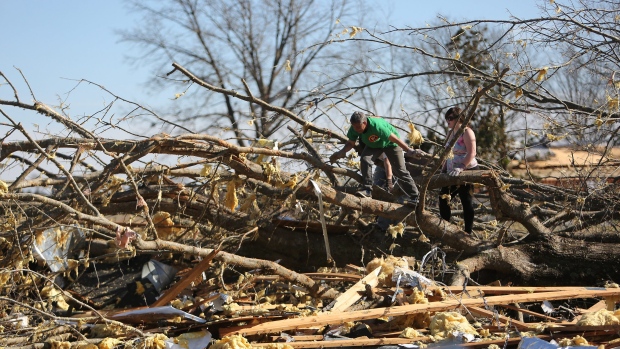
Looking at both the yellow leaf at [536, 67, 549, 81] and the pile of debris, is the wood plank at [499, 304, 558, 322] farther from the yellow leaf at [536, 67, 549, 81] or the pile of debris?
the yellow leaf at [536, 67, 549, 81]

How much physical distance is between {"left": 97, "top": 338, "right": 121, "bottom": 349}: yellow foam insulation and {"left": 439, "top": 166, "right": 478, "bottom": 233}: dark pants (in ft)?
11.1

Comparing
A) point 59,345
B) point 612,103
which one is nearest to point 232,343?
point 59,345

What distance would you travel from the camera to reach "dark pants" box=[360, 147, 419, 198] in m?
6.90

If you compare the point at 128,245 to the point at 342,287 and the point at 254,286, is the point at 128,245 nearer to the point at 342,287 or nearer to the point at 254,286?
the point at 254,286

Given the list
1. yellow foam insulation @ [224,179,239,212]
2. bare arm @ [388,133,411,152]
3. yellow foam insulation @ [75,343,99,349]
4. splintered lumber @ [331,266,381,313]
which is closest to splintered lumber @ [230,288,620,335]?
splintered lumber @ [331,266,381,313]

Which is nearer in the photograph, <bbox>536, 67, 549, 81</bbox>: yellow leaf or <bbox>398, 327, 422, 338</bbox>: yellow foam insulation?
<bbox>398, 327, 422, 338</bbox>: yellow foam insulation

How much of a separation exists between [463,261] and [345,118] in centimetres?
214

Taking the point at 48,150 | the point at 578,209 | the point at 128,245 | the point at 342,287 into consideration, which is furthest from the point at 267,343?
the point at 578,209

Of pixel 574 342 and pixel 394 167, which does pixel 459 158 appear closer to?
pixel 394 167

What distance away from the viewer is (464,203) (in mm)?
6805

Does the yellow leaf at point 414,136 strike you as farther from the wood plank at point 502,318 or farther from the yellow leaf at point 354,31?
the wood plank at point 502,318

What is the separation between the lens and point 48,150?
5480 mm

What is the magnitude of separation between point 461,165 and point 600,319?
2315 millimetres

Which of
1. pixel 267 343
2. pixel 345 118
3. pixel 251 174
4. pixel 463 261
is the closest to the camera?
pixel 267 343
